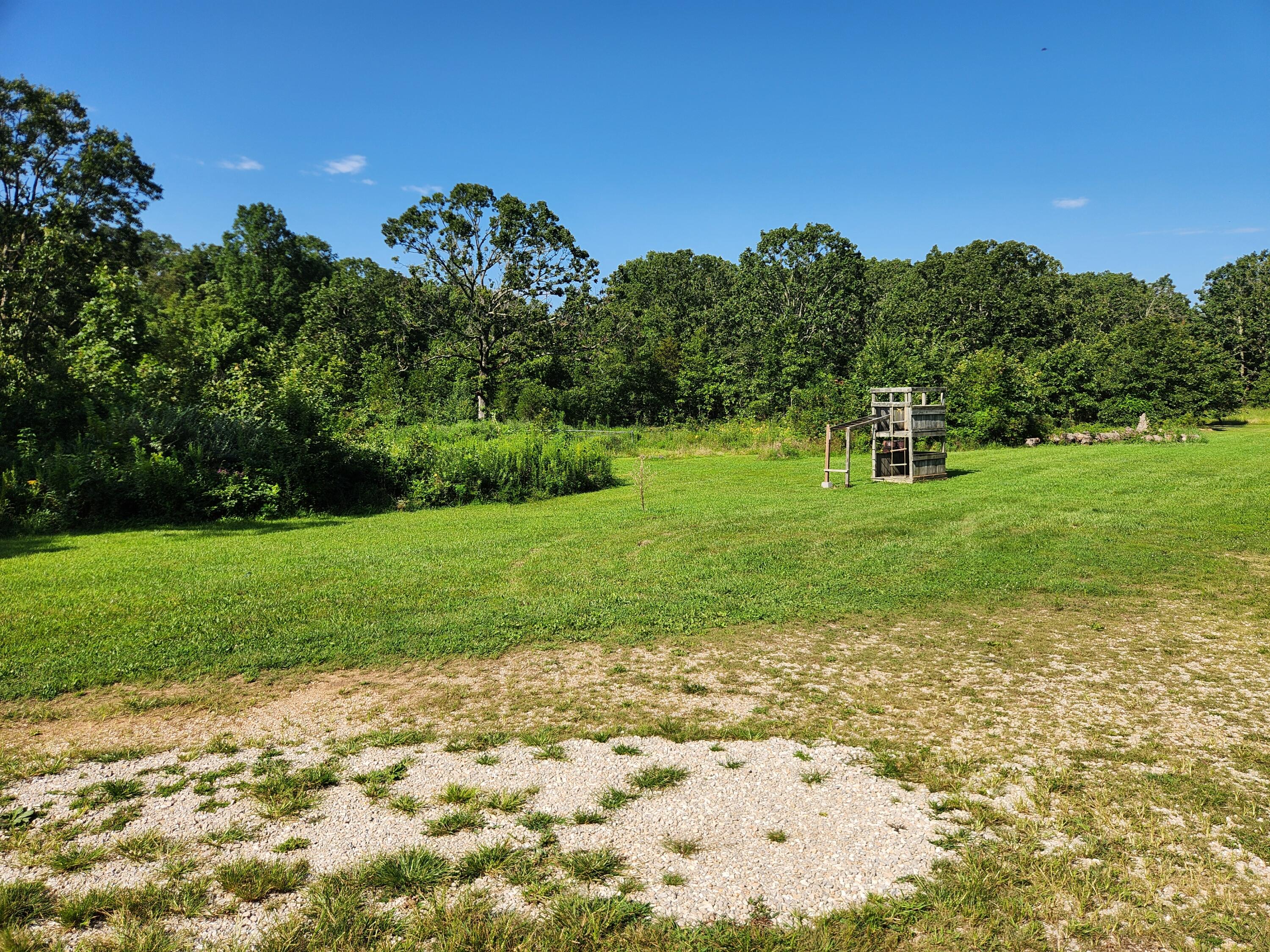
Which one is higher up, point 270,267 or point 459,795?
point 270,267

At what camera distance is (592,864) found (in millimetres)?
2777

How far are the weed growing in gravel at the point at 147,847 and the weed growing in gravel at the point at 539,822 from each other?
1.46 metres

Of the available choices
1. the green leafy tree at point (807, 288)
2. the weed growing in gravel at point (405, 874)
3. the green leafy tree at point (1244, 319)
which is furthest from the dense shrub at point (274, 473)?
the green leafy tree at point (1244, 319)

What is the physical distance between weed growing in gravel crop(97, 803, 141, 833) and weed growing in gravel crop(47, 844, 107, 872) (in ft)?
0.43

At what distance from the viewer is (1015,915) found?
251 centimetres

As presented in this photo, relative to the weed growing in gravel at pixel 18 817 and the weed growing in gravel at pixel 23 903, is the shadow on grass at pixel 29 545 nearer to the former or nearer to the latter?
the weed growing in gravel at pixel 18 817

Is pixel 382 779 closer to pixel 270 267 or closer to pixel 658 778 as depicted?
pixel 658 778

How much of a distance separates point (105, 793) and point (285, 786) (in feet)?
2.89

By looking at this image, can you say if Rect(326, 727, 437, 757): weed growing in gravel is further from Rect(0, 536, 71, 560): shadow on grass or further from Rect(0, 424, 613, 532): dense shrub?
Rect(0, 424, 613, 532): dense shrub

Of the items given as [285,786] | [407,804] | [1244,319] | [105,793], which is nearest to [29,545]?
[105,793]

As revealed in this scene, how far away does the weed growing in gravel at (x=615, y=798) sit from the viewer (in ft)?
10.6

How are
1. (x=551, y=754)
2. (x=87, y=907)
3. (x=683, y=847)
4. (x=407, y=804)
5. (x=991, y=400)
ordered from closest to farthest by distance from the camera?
1. (x=87, y=907)
2. (x=683, y=847)
3. (x=407, y=804)
4. (x=551, y=754)
5. (x=991, y=400)

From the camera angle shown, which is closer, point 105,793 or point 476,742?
point 105,793

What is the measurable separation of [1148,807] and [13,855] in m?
5.06
